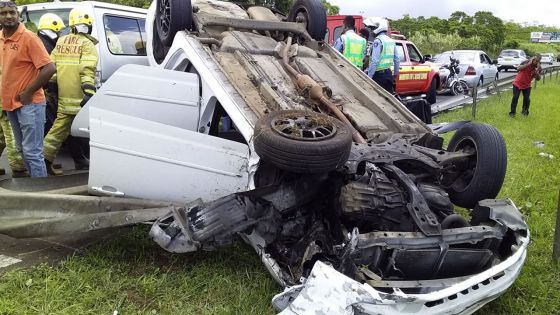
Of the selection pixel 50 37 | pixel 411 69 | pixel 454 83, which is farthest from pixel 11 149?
pixel 454 83

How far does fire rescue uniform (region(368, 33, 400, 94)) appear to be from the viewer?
266 inches

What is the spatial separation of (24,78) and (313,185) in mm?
2653

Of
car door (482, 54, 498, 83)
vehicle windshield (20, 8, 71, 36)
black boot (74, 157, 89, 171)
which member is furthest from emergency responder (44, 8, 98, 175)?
car door (482, 54, 498, 83)

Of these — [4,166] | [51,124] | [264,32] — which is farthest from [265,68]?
[4,166]

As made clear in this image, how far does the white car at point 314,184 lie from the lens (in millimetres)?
2312

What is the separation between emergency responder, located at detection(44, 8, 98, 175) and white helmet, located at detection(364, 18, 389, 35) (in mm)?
4158

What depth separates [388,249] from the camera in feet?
7.75

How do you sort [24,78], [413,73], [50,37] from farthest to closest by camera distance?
[413,73] → [50,37] → [24,78]

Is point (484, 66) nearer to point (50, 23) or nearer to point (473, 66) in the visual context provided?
point (473, 66)

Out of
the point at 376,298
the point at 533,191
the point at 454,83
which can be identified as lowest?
the point at 454,83

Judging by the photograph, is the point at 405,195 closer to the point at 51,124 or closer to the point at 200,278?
the point at 200,278

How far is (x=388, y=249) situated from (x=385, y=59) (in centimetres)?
502

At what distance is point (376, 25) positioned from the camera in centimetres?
731

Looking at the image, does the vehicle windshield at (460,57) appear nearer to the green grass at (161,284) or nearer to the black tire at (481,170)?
the green grass at (161,284)
